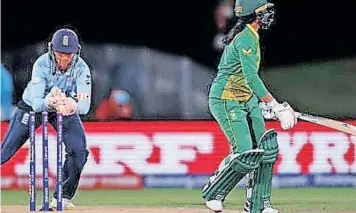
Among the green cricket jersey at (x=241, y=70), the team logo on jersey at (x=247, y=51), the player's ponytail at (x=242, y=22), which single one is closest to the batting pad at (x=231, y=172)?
the green cricket jersey at (x=241, y=70)

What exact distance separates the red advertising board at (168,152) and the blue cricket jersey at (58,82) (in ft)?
10.5

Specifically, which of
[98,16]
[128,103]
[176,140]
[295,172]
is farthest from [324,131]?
[98,16]

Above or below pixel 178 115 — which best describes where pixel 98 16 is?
above

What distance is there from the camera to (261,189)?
907cm

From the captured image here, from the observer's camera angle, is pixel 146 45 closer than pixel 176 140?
No

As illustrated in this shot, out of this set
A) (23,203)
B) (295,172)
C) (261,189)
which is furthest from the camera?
(295,172)

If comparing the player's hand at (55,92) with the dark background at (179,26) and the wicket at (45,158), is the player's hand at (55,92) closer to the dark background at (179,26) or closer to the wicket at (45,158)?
the wicket at (45,158)

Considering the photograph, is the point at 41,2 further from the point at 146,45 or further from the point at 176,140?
the point at 176,140

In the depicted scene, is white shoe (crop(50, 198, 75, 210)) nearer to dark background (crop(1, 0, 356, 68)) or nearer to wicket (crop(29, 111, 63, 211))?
wicket (crop(29, 111, 63, 211))

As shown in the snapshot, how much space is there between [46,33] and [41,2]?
417mm

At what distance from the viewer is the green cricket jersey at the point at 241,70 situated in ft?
29.5

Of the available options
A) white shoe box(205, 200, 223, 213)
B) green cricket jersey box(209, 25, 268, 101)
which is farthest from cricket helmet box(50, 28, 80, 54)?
white shoe box(205, 200, 223, 213)

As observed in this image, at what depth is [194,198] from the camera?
11.7 meters

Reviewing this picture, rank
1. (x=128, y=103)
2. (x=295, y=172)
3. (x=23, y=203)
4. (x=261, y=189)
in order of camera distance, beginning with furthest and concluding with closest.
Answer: (x=128, y=103), (x=295, y=172), (x=23, y=203), (x=261, y=189)
